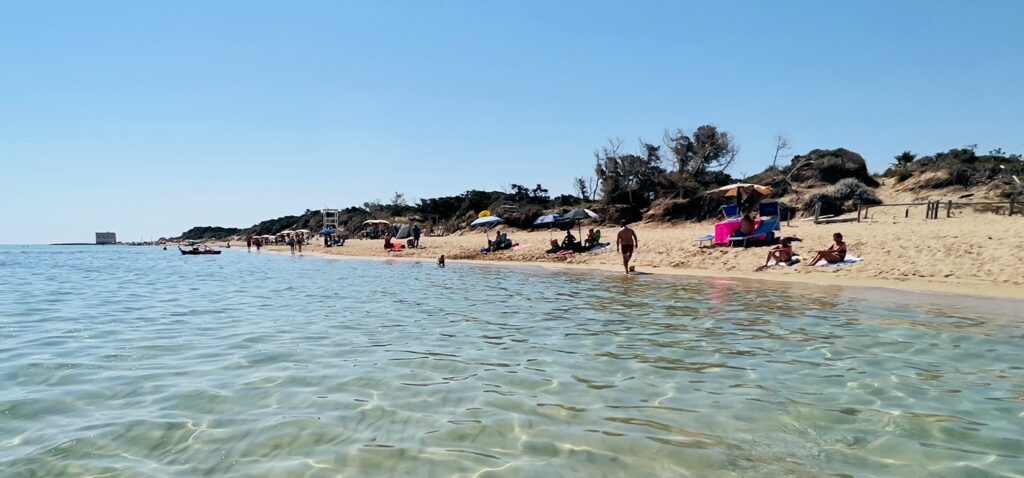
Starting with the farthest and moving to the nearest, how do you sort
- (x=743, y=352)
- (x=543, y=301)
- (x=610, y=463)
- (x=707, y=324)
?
1. (x=543, y=301)
2. (x=707, y=324)
3. (x=743, y=352)
4. (x=610, y=463)

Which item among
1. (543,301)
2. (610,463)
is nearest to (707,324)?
(543,301)

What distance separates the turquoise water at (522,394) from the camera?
10.4ft

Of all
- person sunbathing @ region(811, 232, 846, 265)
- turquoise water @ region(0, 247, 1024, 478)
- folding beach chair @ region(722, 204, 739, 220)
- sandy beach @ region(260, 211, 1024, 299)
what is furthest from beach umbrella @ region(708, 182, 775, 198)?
turquoise water @ region(0, 247, 1024, 478)

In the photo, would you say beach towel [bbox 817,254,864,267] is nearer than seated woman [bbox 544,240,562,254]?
Yes

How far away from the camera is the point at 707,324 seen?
7465 mm

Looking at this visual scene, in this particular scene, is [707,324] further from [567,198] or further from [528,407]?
[567,198]

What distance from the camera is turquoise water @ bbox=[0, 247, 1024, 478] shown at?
3164 millimetres

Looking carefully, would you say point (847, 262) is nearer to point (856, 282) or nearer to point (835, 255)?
point (835, 255)

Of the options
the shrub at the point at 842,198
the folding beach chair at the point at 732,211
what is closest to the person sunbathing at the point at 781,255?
the folding beach chair at the point at 732,211

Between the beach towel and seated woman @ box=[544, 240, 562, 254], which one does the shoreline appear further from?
seated woman @ box=[544, 240, 562, 254]

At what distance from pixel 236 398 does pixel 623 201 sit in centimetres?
3860

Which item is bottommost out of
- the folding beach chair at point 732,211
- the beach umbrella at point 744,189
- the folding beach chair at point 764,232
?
the folding beach chair at point 764,232

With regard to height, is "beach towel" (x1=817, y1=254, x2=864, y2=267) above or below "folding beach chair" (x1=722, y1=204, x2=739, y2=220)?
below

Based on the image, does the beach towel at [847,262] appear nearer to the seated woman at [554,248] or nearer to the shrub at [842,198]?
the seated woman at [554,248]
